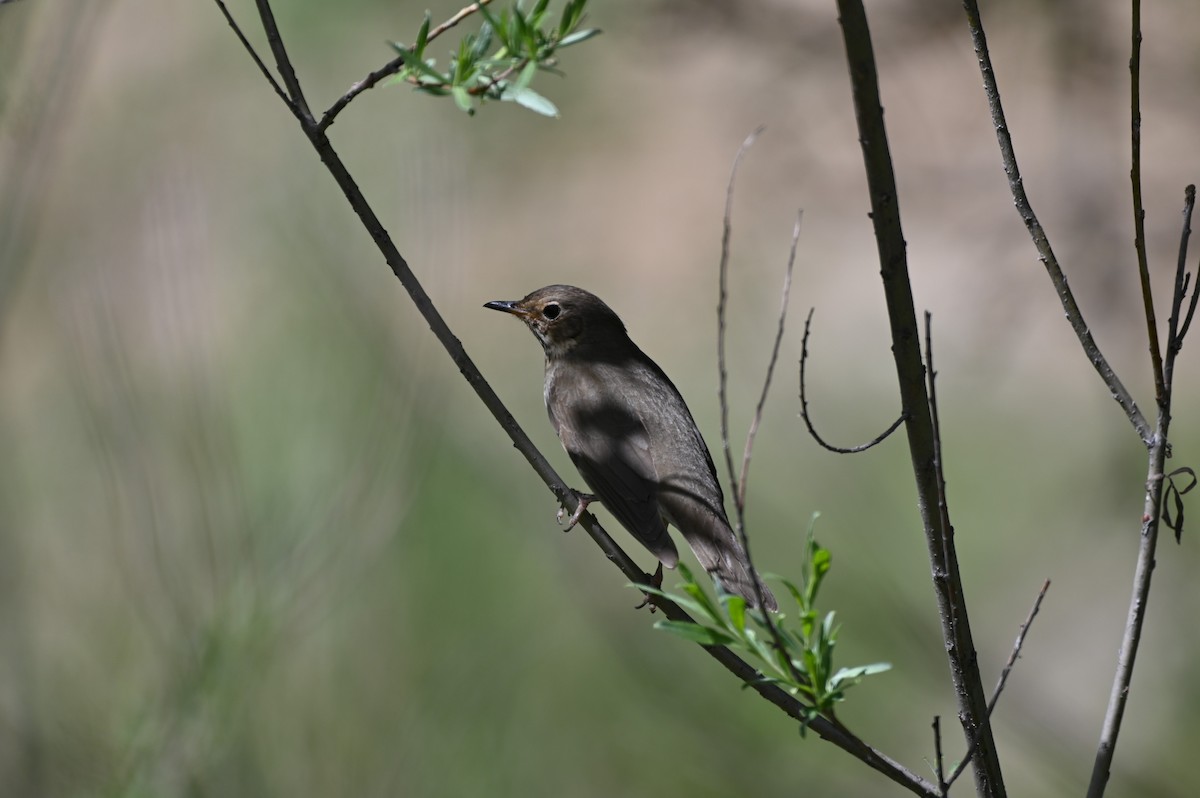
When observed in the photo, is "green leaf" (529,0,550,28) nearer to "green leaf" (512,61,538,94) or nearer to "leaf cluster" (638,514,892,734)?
"green leaf" (512,61,538,94)

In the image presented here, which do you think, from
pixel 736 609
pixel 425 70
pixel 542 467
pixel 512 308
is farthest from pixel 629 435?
pixel 736 609

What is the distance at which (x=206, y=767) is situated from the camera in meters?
3.54

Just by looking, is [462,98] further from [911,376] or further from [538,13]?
[911,376]

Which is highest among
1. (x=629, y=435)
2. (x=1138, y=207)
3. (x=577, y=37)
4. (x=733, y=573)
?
(x=629, y=435)

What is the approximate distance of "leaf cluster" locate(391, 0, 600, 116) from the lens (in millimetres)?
2227

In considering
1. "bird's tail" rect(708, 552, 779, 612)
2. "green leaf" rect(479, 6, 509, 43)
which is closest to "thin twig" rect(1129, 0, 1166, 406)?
"green leaf" rect(479, 6, 509, 43)

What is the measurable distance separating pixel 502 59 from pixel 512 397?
554 cm

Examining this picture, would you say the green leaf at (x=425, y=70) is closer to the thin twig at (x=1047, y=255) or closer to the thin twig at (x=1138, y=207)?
the thin twig at (x=1047, y=255)

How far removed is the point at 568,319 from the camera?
4.83m

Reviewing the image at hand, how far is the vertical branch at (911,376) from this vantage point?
6.03ft

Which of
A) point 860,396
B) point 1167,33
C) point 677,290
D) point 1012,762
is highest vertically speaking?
point 1167,33

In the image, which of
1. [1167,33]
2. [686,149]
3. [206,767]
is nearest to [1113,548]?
[1167,33]

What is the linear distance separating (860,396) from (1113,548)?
1.86m

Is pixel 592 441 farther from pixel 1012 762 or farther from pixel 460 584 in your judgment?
pixel 1012 762
